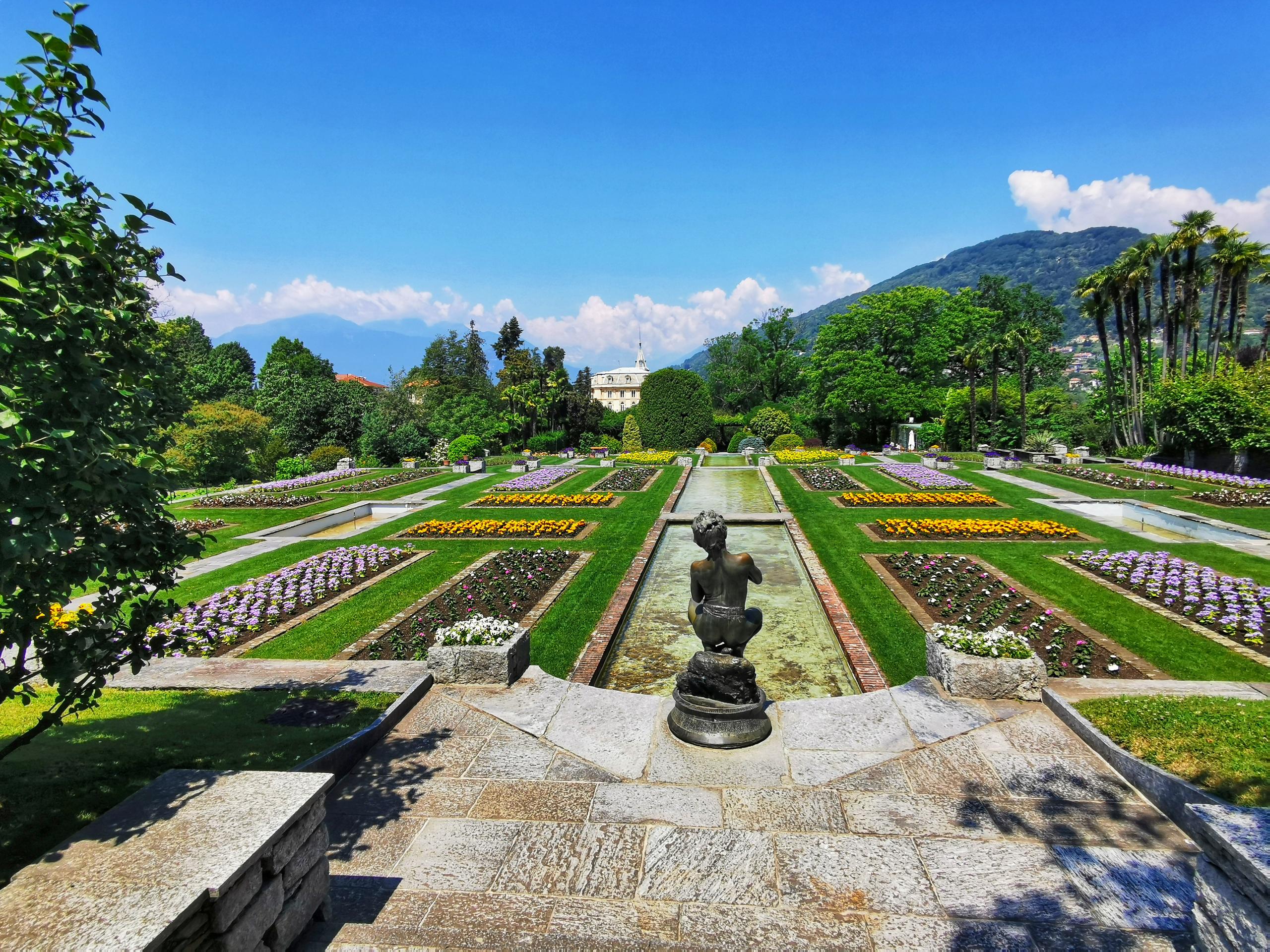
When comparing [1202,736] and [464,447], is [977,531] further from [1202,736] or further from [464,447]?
[464,447]

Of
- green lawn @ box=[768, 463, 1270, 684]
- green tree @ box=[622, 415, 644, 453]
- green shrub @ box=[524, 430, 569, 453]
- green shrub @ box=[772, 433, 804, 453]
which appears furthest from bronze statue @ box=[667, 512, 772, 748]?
green shrub @ box=[524, 430, 569, 453]

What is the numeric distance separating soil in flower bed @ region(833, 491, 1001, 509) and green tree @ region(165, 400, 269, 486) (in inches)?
1136

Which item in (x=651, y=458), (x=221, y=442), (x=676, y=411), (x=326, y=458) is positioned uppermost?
(x=676, y=411)

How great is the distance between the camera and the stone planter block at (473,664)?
25.8 ft

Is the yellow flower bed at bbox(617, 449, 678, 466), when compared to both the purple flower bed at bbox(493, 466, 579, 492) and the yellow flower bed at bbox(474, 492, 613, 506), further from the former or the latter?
the yellow flower bed at bbox(474, 492, 613, 506)

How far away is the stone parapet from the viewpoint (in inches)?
105

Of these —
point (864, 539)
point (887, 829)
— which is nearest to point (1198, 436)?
point (864, 539)

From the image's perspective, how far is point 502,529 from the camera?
726 inches

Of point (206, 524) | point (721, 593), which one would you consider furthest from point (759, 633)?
point (206, 524)

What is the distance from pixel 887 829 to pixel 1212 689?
5043 millimetres

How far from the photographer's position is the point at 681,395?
47875 mm

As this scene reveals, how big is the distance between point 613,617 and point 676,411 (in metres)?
37.8

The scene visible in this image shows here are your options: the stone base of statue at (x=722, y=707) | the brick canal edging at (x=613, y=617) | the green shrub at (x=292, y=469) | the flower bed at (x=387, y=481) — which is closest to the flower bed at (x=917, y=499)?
the brick canal edging at (x=613, y=617)

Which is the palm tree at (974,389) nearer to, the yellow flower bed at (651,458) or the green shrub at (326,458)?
the yellow flower bed at (651,458)
